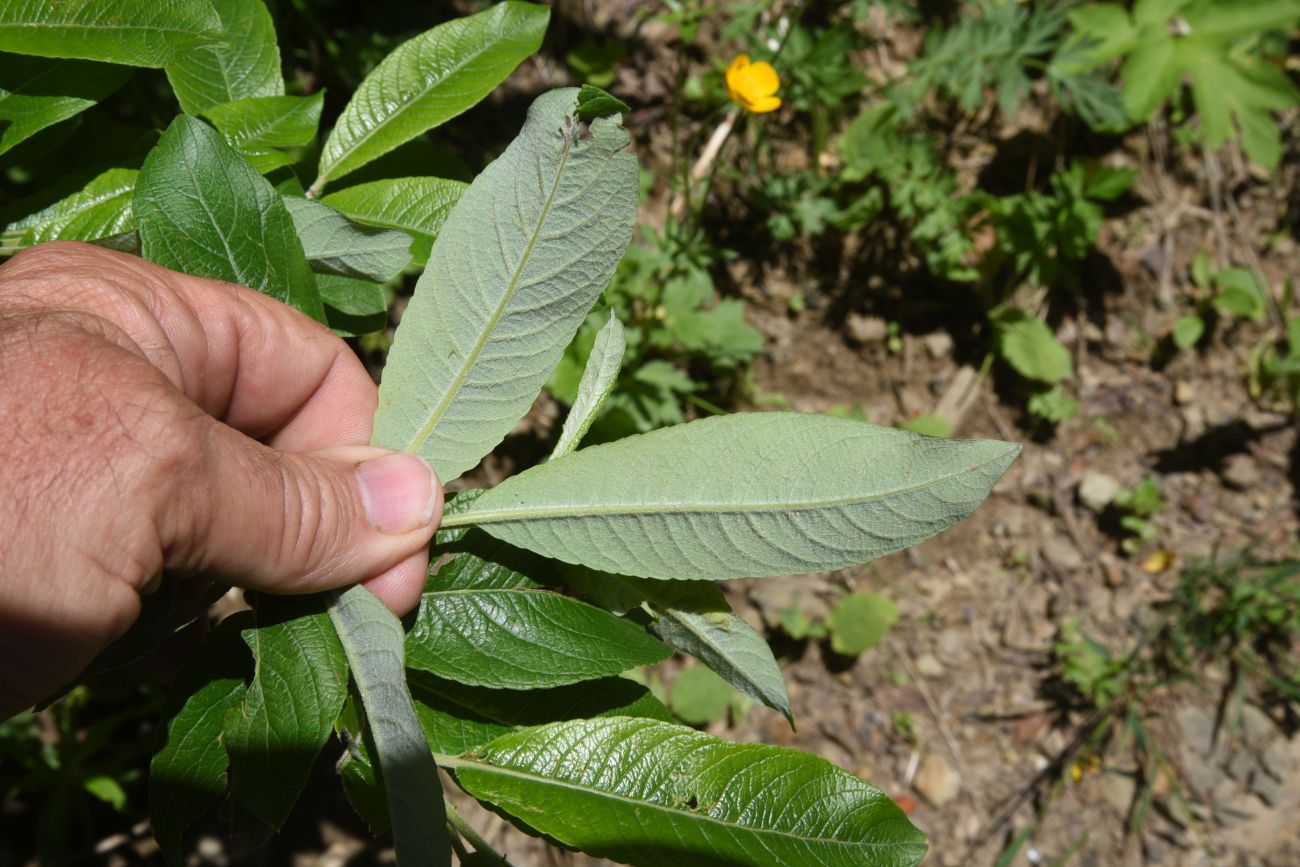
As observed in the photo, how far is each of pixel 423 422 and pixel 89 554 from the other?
41 cm

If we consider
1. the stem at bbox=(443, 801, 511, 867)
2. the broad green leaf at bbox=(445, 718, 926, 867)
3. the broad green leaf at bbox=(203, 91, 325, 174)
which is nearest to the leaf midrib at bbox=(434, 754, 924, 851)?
the broad green leaf at bbox=(445, 718, 926, 867)

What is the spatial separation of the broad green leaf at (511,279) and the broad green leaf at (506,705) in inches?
13.6

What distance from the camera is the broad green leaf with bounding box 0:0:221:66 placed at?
1.19 metres

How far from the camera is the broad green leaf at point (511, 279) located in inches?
44.8

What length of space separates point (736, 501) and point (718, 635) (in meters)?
0.27

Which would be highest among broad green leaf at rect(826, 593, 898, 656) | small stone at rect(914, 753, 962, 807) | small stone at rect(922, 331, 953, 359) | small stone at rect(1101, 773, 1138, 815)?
small stone at rect(922, 331, 953, 359)

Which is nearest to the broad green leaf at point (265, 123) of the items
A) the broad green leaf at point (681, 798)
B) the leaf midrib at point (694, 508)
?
the leaf midrib at point (694, 508)

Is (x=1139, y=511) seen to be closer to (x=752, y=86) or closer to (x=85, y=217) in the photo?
(x=752, y=86)

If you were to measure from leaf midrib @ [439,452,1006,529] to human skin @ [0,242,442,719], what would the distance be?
15 centimetres

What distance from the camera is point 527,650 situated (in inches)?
47.3

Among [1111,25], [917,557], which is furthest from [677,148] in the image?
[917,557]

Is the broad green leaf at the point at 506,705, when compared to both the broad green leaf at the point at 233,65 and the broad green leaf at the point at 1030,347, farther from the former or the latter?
the broad green leaf at the point at 1030,347

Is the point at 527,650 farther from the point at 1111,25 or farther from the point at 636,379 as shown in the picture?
the point at 1111,25

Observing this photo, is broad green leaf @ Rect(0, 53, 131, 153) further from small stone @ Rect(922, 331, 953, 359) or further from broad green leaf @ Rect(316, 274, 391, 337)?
small stone @ Rect(922, 331, 953, 359)
